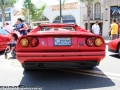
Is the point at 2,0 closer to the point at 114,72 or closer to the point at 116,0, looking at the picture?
the point at 116,0

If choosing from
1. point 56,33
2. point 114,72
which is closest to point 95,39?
point 56,33

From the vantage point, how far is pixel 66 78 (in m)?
4.64

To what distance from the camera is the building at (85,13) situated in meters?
31.7

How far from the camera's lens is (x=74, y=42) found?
434 cm

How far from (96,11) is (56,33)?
29932 mm

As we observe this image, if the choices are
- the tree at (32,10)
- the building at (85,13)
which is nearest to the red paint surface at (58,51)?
the building at (85,13)

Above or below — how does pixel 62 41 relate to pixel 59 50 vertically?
above

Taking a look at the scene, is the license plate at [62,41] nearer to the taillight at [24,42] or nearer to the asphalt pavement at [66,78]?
the taillight at [24,42]

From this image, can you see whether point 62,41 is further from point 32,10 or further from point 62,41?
point 32,10

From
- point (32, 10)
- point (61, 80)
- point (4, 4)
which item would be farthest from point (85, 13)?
point (61, 80)

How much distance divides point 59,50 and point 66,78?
705 mm

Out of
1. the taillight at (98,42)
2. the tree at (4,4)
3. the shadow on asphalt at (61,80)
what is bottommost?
the shadow on asphalt at (61,80)

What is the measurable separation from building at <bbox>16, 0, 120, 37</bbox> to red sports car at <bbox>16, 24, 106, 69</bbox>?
23.7 metres

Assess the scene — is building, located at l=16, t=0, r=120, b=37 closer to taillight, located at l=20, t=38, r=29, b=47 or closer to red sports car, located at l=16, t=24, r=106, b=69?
red sports car, located at l=16, t=24, r=106, b=69
